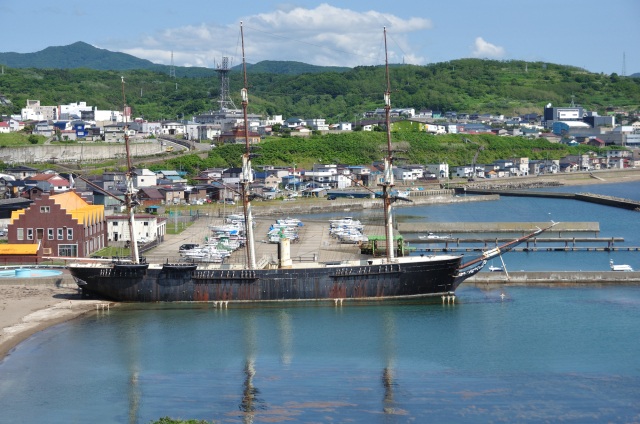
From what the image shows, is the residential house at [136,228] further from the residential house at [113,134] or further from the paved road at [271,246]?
the residential house at [113,134]

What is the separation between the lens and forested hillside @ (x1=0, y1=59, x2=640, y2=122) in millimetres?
113688

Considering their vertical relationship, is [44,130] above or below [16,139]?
above

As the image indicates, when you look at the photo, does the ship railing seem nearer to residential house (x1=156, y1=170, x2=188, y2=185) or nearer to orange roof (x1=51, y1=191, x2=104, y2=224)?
orange roof (x1=51, y1=191, x2=104, y2=224)

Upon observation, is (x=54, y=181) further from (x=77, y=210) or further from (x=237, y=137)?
(x=237, y=137)

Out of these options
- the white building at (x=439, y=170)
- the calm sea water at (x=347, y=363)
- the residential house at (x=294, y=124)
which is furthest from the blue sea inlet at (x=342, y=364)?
the residential house at (x=294, y=124)

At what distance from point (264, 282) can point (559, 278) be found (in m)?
10.7

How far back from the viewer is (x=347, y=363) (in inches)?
924

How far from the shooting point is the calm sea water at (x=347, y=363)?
1984 cm

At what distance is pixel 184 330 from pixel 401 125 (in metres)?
78.8

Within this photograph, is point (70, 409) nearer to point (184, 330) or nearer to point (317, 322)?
point (184, 330)

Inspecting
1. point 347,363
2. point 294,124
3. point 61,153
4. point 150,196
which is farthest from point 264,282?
point 294,124

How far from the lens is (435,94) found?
5300 inches

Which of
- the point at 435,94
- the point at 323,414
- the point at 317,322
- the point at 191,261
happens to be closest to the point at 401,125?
Answer: the point at 435,94

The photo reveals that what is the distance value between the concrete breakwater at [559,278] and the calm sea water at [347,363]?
86 centimetres
